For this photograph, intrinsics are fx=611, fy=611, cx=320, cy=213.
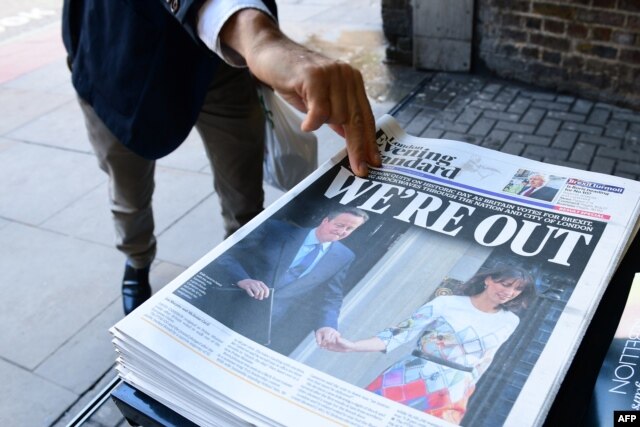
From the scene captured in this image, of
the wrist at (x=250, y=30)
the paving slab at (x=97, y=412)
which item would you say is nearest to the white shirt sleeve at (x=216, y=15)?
the wrist at (x=250, y=30)

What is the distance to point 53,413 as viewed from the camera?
188cm

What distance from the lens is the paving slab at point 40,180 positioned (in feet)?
9.45

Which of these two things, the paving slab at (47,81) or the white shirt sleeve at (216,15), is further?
the paving slab at (47,81)

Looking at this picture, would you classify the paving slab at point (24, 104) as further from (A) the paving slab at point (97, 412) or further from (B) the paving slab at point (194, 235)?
(A) the paving slab at point (97, 412)

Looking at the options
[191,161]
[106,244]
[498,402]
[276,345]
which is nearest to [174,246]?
[106,244]

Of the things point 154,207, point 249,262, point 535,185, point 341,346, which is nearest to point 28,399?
point 154,207

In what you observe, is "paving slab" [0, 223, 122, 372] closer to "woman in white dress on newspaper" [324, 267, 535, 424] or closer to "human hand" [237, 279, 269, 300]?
"human hand" [237, 279, 269, 300]

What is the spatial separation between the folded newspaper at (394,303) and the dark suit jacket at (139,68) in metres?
0.57

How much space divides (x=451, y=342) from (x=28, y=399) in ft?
5.56

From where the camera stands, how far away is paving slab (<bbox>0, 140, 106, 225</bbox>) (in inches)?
113

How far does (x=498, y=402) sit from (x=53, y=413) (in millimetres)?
1656

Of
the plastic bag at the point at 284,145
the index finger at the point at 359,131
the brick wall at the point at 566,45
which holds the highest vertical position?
the index finger at the point at 359,131

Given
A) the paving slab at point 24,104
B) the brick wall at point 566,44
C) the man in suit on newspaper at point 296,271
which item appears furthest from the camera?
the paving slab at point 24,104

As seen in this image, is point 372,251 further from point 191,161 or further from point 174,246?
point 191,161
